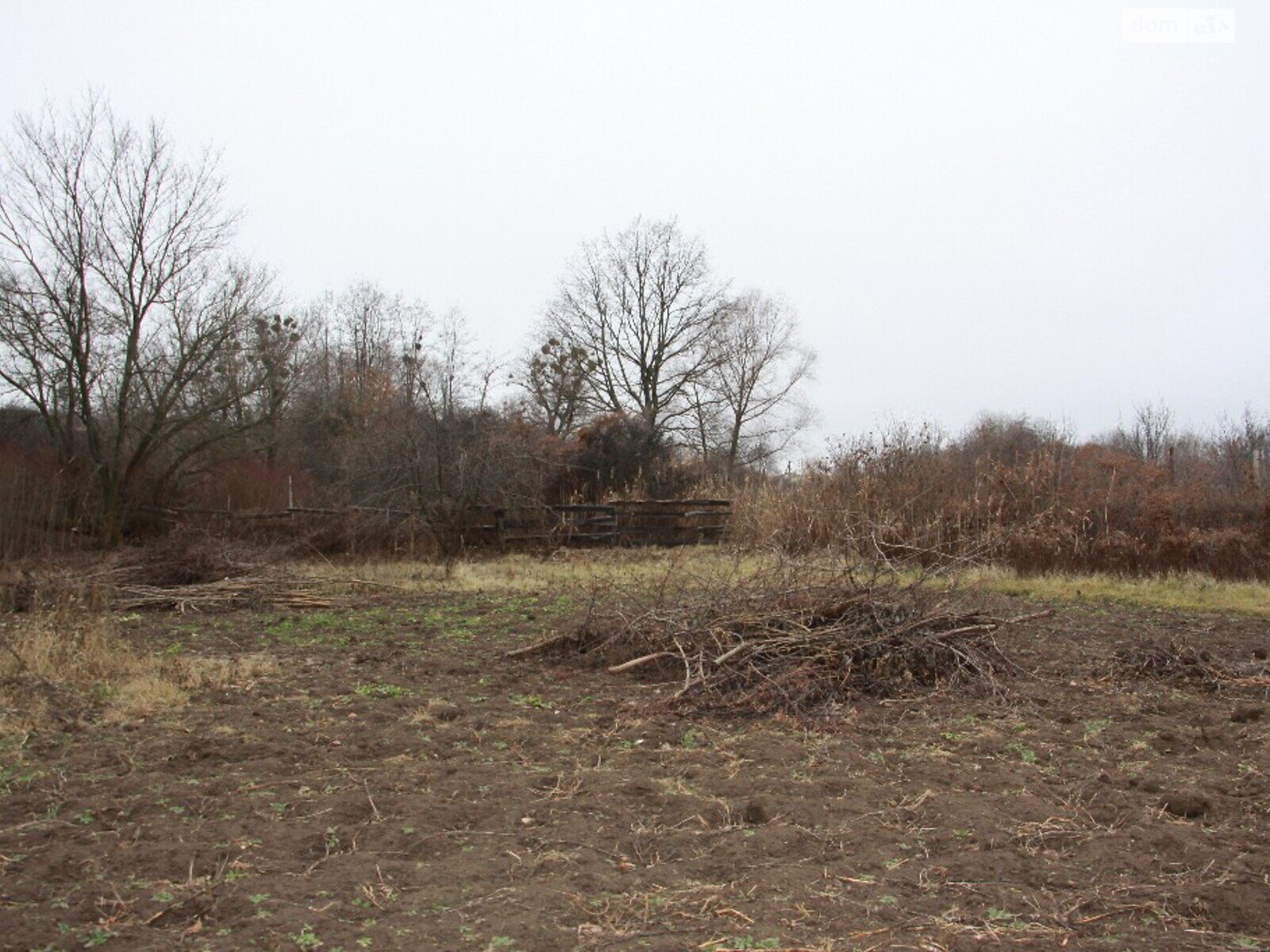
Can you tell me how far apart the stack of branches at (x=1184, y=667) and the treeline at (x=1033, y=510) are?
491 centimetres

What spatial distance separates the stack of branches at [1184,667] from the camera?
6883 millimetres

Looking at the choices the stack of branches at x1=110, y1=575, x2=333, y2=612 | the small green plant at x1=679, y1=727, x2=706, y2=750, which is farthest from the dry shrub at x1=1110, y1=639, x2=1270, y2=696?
the stack of branches at x1=110, y1=575, x2=333, y2=612

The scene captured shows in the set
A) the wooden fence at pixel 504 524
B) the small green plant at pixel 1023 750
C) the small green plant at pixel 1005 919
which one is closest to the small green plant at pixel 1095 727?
the small green plant at pixel 1023 750

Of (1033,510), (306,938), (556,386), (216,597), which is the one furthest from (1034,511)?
(556,386)

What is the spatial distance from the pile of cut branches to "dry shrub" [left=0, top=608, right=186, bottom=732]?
2.80 metres

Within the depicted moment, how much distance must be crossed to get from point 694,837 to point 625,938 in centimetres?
92

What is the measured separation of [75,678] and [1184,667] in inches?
304

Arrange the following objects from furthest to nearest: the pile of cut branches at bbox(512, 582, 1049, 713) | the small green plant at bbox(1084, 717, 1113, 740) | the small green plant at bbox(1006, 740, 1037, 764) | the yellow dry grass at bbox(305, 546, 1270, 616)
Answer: the yellow dry grass at bbox(305, 546, 1270, 616)
the pile of cut branches at bbox(512, 582, 1049, 713)
the small green plant at bbox(1084, 717, 1113, 740)
the small green plant at bbox(1006, 740, 1037, 764)

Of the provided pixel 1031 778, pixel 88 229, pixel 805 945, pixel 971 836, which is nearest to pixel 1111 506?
pixel 1031 778

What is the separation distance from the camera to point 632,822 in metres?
4.20

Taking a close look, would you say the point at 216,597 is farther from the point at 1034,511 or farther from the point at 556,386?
the point at 556,386

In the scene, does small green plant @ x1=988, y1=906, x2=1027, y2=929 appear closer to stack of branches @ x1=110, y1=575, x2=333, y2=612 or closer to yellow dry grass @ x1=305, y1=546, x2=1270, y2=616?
yellow dry grass @ x1=305, y1=546, x2=1270, y2=616

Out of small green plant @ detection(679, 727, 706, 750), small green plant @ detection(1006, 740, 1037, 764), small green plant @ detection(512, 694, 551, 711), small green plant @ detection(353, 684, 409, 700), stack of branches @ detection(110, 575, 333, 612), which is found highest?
stack of branches @ detection(110, 575, 333, 612)

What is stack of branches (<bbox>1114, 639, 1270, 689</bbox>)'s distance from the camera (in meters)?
6.88
